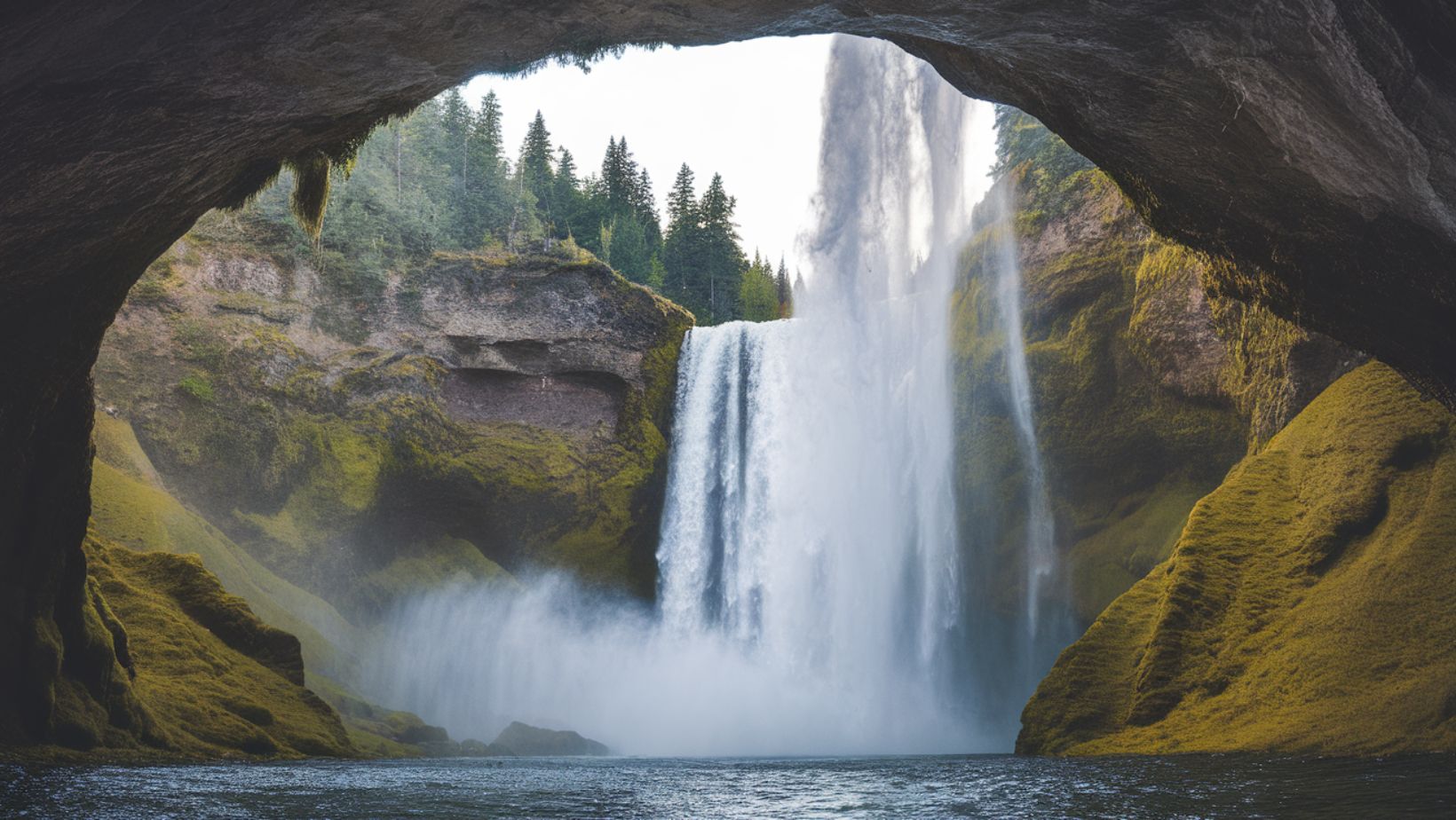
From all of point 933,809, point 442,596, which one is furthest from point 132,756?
point 442,596

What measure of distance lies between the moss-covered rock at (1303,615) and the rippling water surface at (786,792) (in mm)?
1583

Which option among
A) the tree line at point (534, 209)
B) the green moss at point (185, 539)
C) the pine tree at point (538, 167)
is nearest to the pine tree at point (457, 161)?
the tree line at point (534, 209)

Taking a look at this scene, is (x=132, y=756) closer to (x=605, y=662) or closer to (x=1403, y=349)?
(x=1403, y=349)

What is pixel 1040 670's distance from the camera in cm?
2578

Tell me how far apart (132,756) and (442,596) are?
69.4 ft

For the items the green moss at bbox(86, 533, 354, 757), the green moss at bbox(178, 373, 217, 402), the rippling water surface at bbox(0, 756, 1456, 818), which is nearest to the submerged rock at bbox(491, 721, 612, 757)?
the green moss at bbox(86, 533, 354, 757)

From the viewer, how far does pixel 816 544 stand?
30.6 meters

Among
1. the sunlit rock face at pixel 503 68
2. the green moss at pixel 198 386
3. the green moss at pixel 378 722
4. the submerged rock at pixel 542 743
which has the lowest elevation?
the submerged rock at pixel 542 743

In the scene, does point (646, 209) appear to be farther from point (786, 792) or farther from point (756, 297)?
point (786, 792)

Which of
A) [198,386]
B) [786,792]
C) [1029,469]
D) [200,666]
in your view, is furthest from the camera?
[198,386]

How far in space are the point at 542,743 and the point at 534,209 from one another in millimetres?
40764

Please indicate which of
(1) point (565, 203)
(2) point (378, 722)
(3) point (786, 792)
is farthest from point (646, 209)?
(3) point (786, 792)

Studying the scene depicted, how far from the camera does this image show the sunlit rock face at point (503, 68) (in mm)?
6223

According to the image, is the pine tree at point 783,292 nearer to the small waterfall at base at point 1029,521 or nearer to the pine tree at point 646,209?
the pine tree at point 646,209
